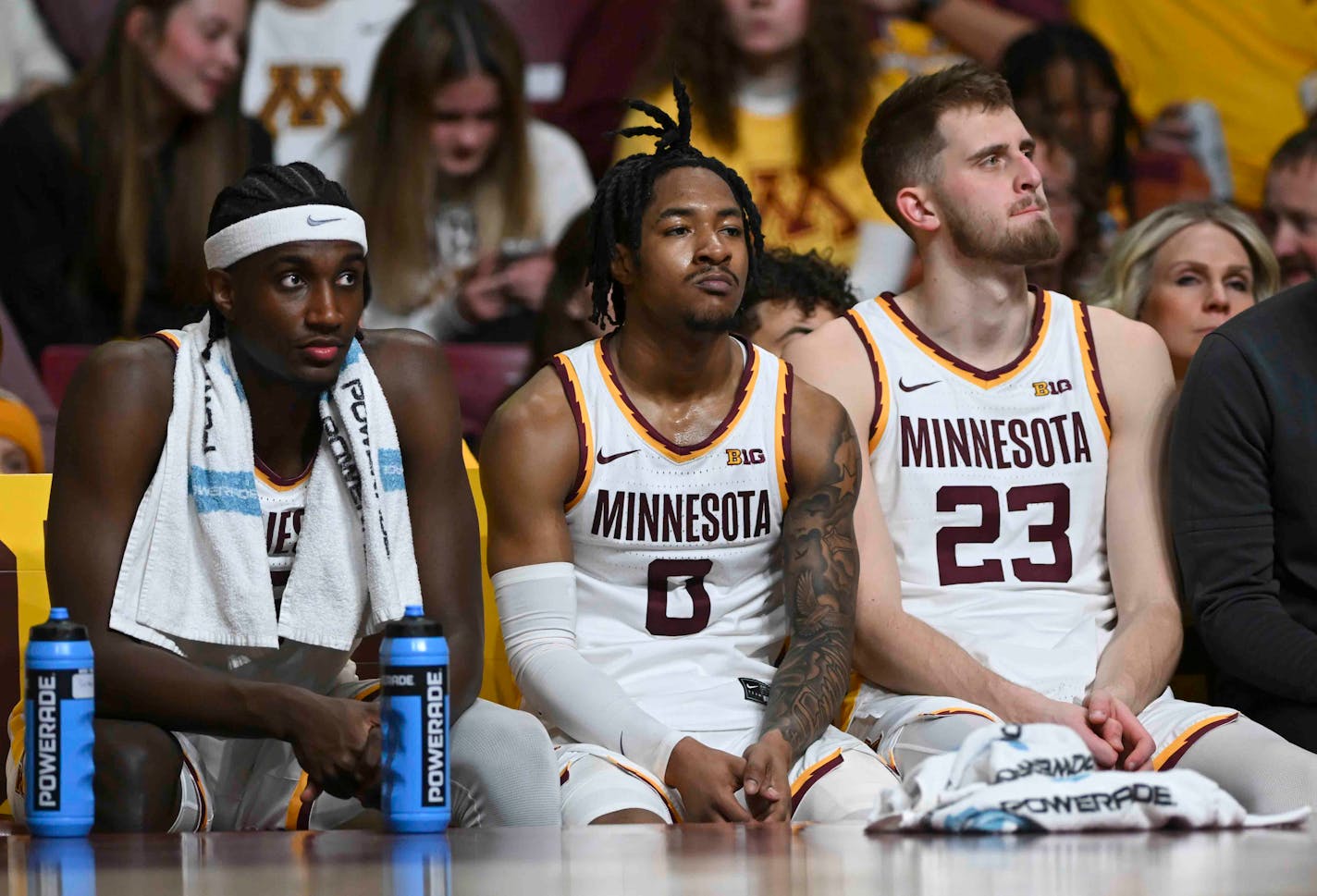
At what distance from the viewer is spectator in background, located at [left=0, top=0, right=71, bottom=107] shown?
5.60 metres

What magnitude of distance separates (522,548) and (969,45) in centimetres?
353

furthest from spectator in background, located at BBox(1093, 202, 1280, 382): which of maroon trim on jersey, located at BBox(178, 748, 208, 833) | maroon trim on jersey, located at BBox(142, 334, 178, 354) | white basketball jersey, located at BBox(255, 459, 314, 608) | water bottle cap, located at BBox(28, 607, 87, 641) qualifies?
water bottle cap, located at BBox(28, 607, 87, 641)

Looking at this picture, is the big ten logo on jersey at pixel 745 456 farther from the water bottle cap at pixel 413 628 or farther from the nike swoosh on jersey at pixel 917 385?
the water bottle cap at pixel 413 628

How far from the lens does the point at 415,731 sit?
2445 millimetres

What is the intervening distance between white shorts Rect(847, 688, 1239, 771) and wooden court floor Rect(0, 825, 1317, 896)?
700 millimetres

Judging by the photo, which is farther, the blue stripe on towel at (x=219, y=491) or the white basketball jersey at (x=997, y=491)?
the white basketball jersey at (x=997, y=491)

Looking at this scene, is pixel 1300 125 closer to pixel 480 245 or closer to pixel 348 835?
pixel 480 245

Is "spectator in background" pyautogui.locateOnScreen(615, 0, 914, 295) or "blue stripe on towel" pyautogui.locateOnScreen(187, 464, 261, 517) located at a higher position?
"spectator in background" pyautogui.locateOnScreen(615, 0, 914, 295)

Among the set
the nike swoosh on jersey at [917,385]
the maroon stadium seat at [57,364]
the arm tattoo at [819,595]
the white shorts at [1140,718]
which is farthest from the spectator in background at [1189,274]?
the maroon stadium seat at [57,364]

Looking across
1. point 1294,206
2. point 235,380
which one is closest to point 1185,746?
point 235,380

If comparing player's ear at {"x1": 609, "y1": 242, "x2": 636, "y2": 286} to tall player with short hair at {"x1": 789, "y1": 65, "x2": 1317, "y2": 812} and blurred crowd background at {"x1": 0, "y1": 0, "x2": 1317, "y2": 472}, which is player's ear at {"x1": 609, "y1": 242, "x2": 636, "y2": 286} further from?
blurred crowd background at {"x1": 0, "y1": 0, "x2": 1317, "y2": 472}

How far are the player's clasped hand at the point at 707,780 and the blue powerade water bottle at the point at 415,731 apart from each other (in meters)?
0.51

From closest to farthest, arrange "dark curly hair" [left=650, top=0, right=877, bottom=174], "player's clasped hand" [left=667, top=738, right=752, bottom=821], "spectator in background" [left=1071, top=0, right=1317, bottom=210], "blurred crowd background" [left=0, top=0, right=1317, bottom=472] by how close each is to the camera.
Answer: "player's clasped hand" [left=667, top=738, right=752, bottom=821] < "blurred crowd background" [left=0, top=0, right=1317, bottom=472] < "dark curly hair" [left=650, top=0, right=877, bottom=174] < "spectator in background" [left=1071, top=0, right=1317, bottom=210]

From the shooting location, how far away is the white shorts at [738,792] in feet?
9.31
